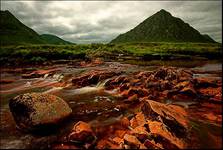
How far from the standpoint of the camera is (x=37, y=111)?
12086 millimetres

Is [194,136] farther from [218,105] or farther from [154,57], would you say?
[154,57]

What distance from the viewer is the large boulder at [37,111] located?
11.8 m

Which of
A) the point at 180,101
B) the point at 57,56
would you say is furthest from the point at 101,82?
the point at 57,56

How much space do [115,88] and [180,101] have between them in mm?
6908

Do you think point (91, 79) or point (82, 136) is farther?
point (91, 79)

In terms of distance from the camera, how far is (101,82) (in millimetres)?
24031

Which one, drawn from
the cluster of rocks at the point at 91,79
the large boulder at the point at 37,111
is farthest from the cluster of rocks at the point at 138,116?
the cluster of rocks at the point at 91,79

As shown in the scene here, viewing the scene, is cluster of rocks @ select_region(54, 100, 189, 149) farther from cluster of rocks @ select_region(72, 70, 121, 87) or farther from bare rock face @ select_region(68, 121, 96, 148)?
cluster of rocks @ select_region(72, 70, 121, 87)

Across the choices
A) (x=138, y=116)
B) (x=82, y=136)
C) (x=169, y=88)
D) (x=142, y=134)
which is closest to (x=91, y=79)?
(x=169, y=88)

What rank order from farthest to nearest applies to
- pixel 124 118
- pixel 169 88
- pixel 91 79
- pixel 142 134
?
pixel 91 79 → pixel 169 88 → pixel 124 118 → pixel 142 134

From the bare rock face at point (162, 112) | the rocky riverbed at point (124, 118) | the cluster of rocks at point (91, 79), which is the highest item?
the bare rock face at point (162, 112)

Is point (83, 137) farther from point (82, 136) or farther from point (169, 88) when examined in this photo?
point (169, 88)

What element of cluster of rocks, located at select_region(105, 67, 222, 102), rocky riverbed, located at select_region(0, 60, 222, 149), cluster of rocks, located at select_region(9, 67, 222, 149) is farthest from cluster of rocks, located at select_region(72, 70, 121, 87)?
cluster of rocks, located at select_region(9, 67, 222, 149)

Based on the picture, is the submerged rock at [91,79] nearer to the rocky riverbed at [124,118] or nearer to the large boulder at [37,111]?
the rocky riverbed at [124,118]
